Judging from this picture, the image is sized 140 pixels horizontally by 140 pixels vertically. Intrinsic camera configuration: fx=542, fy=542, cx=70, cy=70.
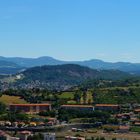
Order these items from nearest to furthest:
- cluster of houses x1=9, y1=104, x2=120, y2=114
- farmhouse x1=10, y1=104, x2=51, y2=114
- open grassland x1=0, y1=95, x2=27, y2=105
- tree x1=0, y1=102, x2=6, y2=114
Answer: tree x1=0, y1=102, x2=6, y2=114, cluster of houses x1=9, y1=104, x2=120, y2=114, farmhouse x1=10, y1=104, x2=51, y2=114, open grassland x1=0, y1=95, x2=27, y2=105

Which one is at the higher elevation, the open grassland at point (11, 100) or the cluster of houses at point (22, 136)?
the open grassland at point (11, 100)

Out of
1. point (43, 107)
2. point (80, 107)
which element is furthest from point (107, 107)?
point (43, 107)

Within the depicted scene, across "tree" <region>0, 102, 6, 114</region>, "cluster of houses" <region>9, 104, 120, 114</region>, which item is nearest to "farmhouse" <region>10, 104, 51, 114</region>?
"cluster of houses" <region>9, 104, 120, 114</region>

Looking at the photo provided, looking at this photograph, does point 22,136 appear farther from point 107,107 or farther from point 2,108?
point 107,107

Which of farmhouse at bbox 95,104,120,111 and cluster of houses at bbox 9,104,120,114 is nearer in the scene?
cluster of houses at bbox 9,104,120,114

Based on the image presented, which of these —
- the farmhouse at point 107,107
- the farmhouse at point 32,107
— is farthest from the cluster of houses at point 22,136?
the farmhouse at point 107,107

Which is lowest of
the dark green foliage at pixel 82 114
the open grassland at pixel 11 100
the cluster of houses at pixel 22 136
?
the cluster of houses at pixel 22 136

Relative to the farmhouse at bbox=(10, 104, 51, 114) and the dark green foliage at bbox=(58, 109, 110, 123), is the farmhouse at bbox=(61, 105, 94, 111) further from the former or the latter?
the farmhouse at bbox=(10, 104, 51, 114)

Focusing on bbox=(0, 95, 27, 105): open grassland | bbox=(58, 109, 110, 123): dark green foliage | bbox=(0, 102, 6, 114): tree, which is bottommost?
bbox=(58, 109, 110, 123): dark green foliage

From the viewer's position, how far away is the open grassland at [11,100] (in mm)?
83756

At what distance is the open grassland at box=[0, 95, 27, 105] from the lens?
83756 mm

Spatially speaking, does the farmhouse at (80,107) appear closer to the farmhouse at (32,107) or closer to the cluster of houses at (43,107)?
the cluster of houses at (43,107)

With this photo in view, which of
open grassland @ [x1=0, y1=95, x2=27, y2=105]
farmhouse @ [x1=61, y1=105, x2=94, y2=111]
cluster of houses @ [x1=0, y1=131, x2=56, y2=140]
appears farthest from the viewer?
open grassland @ [x1=0, y1=95, x2=27, y2=105]

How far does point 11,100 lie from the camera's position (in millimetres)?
85312
